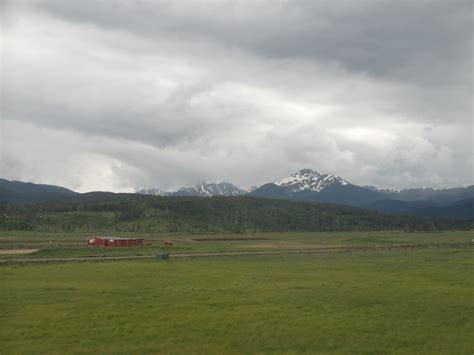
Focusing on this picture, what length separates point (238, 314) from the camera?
3334 centimetres

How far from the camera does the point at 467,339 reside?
27.0m

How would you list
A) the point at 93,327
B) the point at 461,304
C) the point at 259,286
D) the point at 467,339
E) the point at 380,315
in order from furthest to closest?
the point at 259,286, the point at 461,304, the point at 380,315, the point at 93,327, the point at 467,339

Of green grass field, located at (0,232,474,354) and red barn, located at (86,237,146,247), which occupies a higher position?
red barn, located at (86,237,146,247)

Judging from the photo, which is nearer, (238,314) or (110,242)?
(238,314)

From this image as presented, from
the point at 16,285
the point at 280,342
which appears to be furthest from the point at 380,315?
the point at 16,285

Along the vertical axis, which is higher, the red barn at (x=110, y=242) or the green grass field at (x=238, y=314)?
the red barn at (x=110, y=242)

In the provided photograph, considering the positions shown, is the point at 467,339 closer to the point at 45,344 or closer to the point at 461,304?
the point at 461,304

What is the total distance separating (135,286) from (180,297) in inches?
360

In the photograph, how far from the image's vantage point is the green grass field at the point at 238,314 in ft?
85.3

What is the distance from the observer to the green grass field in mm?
25984

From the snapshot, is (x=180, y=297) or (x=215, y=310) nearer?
(x=215, y=310)

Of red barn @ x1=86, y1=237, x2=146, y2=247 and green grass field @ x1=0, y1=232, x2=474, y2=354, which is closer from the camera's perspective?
green grass field @ x1=0, y1=232, x2=474, y2=354

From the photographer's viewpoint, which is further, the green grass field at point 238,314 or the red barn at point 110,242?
the red barn at point 110,242

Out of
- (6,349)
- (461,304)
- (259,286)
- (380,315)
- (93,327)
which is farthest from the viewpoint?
(259,286)
